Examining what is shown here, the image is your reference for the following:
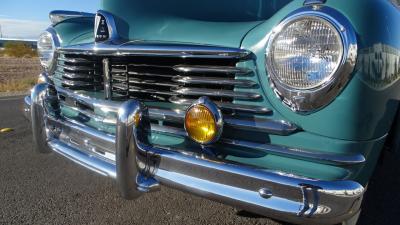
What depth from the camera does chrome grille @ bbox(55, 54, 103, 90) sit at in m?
2.62

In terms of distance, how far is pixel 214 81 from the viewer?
1887 mm

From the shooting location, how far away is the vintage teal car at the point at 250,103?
1563 millimetres

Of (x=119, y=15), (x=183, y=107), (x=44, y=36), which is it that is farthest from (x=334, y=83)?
(x=44, y=36)

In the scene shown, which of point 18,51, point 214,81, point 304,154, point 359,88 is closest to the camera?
point 359,88

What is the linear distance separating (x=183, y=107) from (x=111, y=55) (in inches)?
21.1

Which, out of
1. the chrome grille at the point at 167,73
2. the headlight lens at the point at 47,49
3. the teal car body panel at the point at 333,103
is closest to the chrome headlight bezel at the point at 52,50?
the headlight lens at the point at 47,49

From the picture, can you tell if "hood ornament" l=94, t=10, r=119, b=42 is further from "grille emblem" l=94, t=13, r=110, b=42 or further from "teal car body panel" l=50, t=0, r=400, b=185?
"teal car body panel" l=50, t=0, r=400, b=185

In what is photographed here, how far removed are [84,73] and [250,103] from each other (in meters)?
→ 1.33

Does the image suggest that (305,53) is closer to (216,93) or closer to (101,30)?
(216,93)

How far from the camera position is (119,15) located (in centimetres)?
250

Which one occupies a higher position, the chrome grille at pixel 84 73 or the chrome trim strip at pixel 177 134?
the chrome grille at pixel 84 73

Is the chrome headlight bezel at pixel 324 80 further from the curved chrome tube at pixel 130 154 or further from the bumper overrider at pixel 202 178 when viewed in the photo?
the curved chrome tube at pixel 130 154

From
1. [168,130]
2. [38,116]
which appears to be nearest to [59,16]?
[38,116]

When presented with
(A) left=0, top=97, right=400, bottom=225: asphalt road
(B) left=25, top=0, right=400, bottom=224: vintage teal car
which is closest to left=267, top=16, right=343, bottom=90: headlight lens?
(B) left=25, top=0, right=400, bottom=224: vintage teal car
